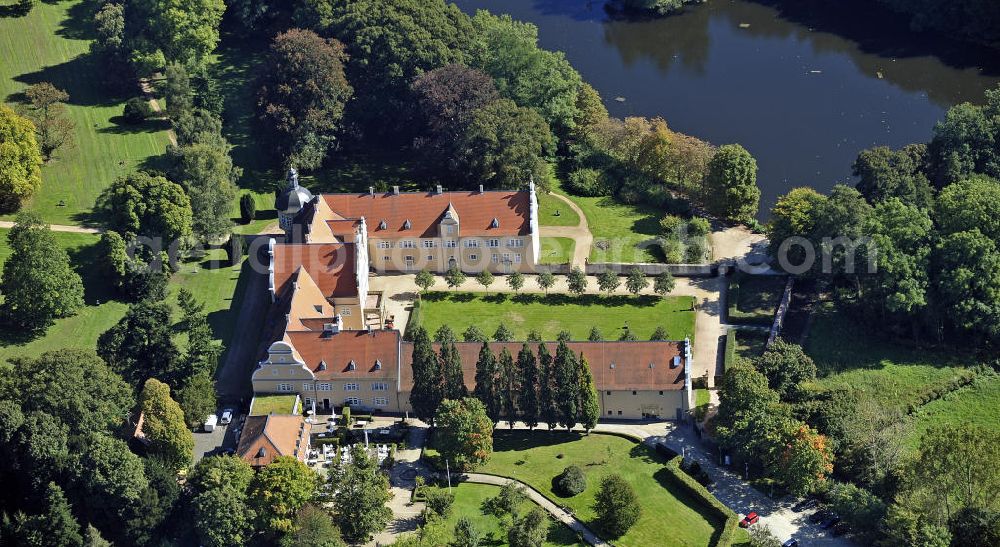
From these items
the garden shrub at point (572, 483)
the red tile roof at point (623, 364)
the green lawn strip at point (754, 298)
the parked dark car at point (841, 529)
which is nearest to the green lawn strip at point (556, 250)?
the green lawn strip at point (754, 298)

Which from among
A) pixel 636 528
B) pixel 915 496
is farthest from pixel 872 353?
pixel 636 528

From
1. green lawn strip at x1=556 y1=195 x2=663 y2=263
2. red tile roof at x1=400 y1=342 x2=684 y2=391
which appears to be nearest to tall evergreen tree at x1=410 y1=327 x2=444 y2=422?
red tile roof at x1=400 y1=342 x2=684 y2=391

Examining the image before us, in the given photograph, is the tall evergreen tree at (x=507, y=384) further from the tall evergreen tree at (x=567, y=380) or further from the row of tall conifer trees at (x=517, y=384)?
the tall evergreen tree at (x=567, y=380)

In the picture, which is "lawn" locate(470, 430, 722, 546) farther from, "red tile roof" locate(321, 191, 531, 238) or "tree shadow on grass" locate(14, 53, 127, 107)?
"tree shadow on grass" locate(14, 53, 127, 107)

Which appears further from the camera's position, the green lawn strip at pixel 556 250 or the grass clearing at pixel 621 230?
the grass clearing at pixel 621 230

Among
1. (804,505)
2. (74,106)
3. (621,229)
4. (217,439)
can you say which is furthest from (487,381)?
(74,106)

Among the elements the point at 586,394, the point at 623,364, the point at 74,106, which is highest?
the point at 74,106

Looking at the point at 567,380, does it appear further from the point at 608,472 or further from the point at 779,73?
the point at 779,73
